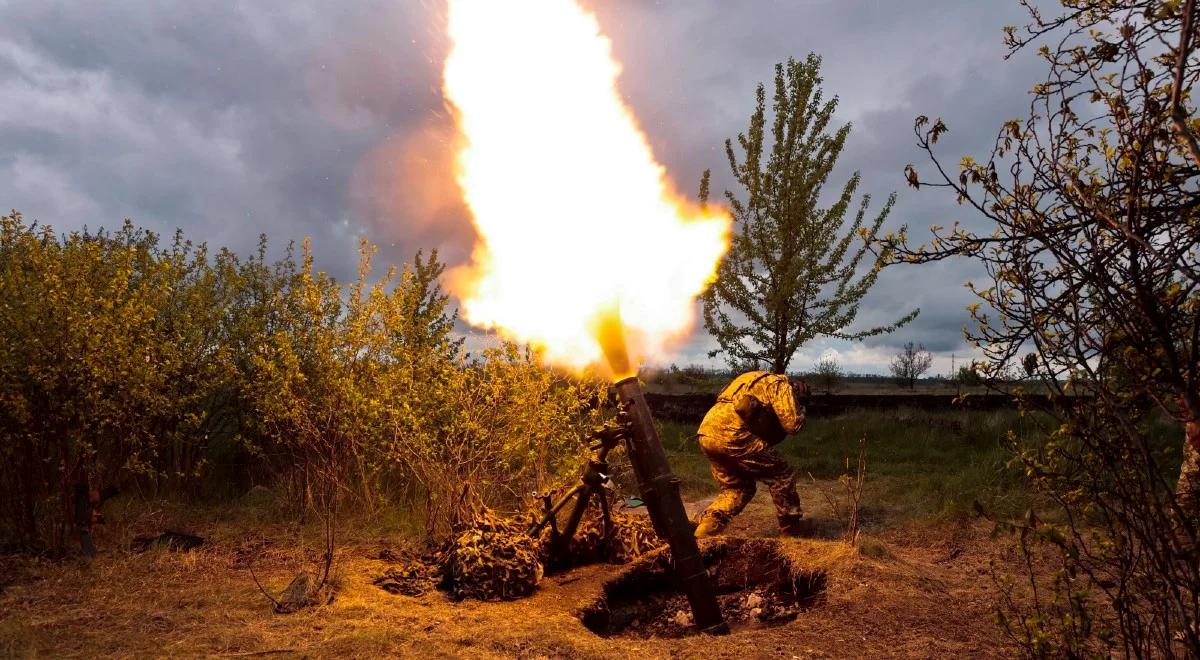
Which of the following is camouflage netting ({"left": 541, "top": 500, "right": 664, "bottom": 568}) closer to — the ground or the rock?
the ground

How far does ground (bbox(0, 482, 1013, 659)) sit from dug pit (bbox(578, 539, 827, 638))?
165 millimetres

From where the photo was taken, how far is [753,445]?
26.8 feet

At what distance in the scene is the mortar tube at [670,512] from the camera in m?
5.48

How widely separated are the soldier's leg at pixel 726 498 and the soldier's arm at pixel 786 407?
76 centimetres

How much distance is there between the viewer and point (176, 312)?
28.8 feet

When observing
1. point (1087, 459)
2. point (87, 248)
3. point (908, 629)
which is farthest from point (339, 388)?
point (1087, 459)

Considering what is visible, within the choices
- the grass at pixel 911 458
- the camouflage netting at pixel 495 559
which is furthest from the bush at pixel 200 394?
the grass at pixel 911 458

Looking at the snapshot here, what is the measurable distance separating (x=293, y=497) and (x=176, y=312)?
8.38 feet

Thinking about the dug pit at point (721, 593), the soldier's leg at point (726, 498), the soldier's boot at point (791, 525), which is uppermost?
the soldier's leg at point (726, 498)

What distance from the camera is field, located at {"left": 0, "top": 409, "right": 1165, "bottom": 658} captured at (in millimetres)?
4800

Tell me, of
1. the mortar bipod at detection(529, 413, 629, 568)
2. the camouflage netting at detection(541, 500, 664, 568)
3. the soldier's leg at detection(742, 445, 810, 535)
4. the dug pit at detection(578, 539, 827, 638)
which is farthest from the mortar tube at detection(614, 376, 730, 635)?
the soldier's leg at detection(742, 445, 810, 535)

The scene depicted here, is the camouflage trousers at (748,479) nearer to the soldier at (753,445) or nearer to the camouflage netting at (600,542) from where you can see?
the soldier at (753,445)

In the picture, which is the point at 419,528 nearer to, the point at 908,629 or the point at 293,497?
the point at 293,497

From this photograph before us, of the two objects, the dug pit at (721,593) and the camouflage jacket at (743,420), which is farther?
the camouflage jacket at (743,420)
